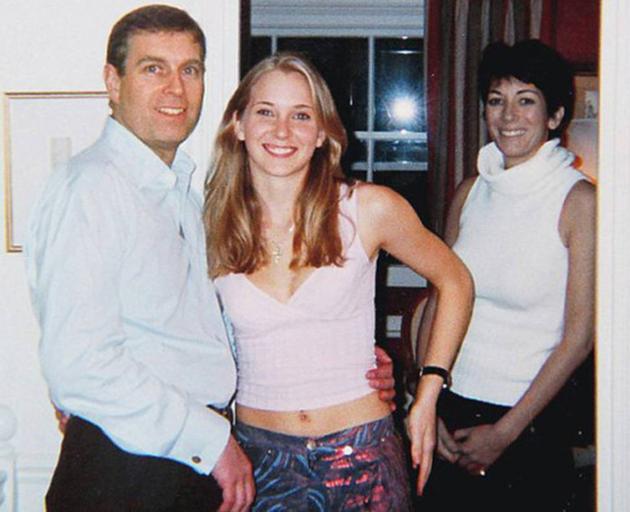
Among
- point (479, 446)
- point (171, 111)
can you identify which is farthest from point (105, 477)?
point (479, 446)

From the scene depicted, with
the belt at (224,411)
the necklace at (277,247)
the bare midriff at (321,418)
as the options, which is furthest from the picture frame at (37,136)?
the bare midriff at (321,418)

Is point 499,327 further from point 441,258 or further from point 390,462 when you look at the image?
point 390,462

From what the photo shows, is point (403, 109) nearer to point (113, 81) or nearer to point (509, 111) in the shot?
point (509, 111)

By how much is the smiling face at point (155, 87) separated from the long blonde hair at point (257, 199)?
0.17m

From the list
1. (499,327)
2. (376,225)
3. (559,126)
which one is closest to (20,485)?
(376,225)

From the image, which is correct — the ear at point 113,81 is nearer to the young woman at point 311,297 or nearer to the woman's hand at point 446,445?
the young woman at point 311,297

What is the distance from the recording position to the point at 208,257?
1.61 m

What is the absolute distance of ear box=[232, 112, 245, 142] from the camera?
65.0 inches

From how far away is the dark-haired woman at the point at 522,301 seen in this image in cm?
190

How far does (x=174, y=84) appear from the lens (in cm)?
148

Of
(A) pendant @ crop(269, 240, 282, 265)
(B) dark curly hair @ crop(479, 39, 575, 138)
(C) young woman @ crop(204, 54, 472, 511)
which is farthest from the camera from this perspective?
(B) dark curly hair @ crop(479, 39, 575, 138)

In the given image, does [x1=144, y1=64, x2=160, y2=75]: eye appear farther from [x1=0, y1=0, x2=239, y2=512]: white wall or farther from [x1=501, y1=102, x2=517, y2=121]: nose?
[x1=501, y1=102, x2=517, y2=121]: nose

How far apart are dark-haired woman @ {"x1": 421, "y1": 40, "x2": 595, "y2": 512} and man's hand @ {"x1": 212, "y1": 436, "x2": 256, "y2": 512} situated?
2.46 feet

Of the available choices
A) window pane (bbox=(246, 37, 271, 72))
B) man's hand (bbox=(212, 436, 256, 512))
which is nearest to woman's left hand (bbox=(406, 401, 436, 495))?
man's hand (bbox=(212, 436, 256, 512))
